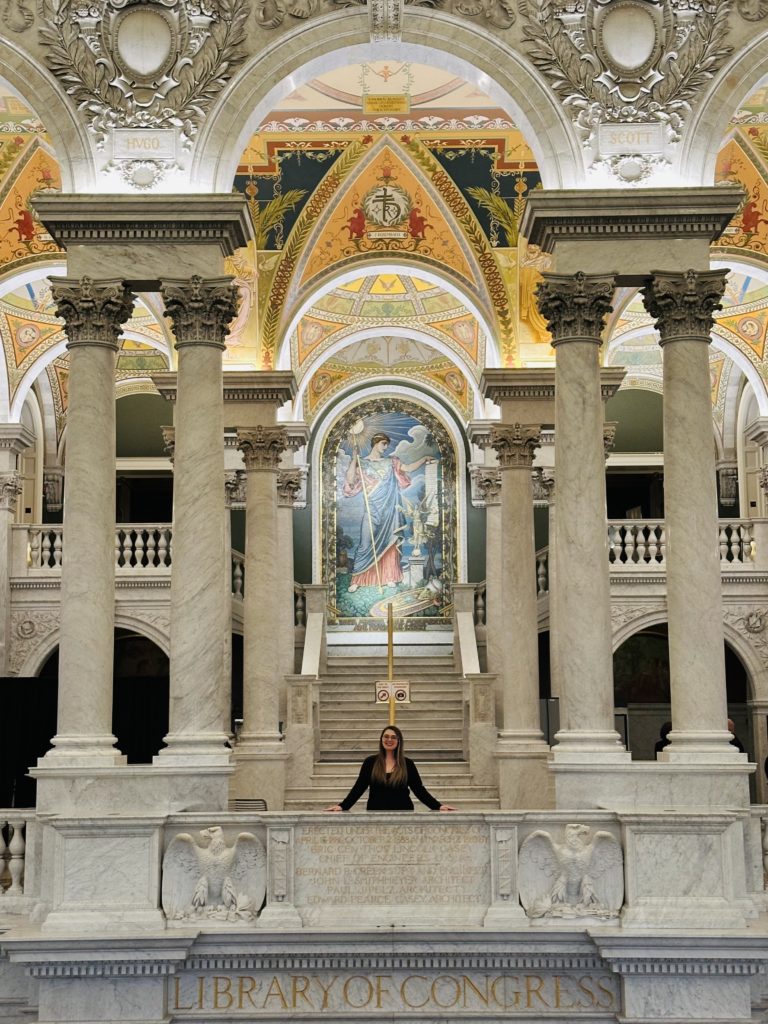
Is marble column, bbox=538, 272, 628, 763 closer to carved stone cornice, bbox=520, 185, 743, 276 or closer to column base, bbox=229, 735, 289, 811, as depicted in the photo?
carved stone cornice, bbox=520, 185, 743, 276

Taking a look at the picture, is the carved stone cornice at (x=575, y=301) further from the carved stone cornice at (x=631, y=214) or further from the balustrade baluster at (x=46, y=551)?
the balustrade baluster at (x=46, y=551)

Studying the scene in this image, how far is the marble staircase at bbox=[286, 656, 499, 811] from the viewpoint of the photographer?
16.3 metres

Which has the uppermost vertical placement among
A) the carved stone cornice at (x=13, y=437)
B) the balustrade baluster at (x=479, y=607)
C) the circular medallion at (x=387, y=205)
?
the circular medallion at (x=387, y=205)

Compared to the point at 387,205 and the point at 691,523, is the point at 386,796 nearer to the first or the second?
the point at 691,523

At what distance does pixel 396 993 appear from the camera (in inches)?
334

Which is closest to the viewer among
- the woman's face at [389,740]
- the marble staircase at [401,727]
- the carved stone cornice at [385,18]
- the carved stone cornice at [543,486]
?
the woman's face at [389,740]

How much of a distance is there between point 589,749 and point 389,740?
60.5 inches

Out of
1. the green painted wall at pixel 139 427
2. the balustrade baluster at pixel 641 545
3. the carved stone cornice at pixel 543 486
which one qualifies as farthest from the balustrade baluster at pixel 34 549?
the balustrade baluster at pixel 641 545

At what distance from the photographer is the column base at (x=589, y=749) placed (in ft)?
31.9

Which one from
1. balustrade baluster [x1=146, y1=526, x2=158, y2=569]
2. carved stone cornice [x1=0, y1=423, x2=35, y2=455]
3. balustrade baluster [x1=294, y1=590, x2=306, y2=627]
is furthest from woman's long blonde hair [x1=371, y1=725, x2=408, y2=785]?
carved stone cornice [x1=0, y1=423, x2=35, y2=455]

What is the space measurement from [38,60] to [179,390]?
9.11ft

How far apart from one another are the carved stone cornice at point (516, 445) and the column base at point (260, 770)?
3923mm

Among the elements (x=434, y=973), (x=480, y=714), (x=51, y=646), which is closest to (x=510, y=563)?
(x=480, y=714)

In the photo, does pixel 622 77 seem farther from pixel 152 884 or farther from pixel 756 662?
pixel 756 662
